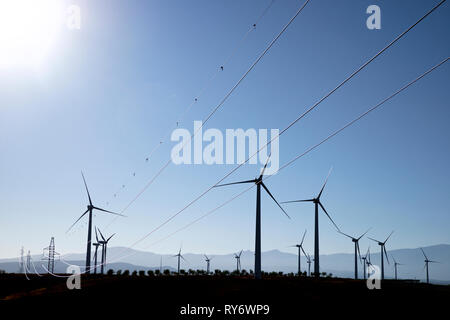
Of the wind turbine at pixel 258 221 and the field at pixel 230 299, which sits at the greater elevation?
the wind turbine at pixel 258 221

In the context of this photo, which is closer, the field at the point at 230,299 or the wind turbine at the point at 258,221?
the field at the point at 230,299

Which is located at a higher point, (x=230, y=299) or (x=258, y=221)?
(x=258, y=221)

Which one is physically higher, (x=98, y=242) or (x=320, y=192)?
(x=320, y=192)

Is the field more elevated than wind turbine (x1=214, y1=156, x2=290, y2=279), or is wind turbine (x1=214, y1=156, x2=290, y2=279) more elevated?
wind turbine (x1=214, y1=156, x2=290, y2=279)

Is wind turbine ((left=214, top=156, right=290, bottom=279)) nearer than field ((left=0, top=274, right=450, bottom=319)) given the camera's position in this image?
No

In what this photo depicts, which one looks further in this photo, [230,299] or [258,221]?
[258,221]
